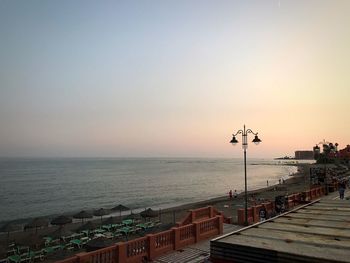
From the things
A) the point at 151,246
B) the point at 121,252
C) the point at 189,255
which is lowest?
the point at 189,255

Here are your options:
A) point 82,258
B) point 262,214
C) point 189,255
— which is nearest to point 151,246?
point 189,255

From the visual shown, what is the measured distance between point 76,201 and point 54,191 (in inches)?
695

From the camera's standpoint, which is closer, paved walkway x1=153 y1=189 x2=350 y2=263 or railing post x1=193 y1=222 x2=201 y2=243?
paved walkway x1=153 y1=189 x2=350 y2=263

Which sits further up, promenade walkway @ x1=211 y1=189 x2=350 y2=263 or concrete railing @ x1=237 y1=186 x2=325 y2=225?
promenade walkway @ x1=211 y1=189 x2=350 y2=263

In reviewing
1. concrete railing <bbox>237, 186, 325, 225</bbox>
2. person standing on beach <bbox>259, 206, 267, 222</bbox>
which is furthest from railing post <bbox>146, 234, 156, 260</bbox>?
person standing on beach <bbox>259, 206, 267, 222</bbox>

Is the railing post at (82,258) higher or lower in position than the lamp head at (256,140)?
lower

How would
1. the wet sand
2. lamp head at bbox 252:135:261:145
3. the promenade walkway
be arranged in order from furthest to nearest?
the wet sand < lamp head at bbox 252:135:261:145 < the promenade walkway

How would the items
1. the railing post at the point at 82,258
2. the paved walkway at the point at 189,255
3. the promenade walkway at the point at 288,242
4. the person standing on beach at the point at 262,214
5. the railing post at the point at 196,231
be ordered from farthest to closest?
the person standing on beach at the point at 262,214 < the railing post at the point at 196,231 < the paved walkway at the point at 189,255 < the railing post at the point at 82,258 < the promenade walkway at the point at 288,242

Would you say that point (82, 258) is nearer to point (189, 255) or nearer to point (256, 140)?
point (189, 255)

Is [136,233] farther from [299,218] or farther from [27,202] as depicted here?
[27,202]

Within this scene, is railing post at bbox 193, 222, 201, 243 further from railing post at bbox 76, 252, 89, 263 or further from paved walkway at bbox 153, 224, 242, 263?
railing post at bbox 76, 252, 89, 263

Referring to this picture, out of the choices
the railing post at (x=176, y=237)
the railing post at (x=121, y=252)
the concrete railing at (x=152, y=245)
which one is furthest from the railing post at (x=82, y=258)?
the railing post at (x=176, y=237)

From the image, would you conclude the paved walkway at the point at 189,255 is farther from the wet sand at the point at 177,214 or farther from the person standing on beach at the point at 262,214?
the person standing on beach at the point at 262,214

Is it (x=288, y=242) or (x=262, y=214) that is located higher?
(x=288, y=242)
